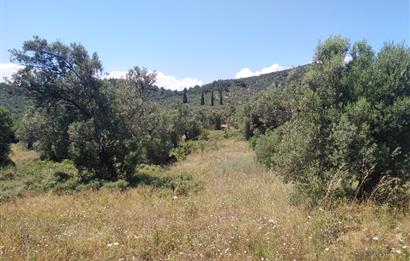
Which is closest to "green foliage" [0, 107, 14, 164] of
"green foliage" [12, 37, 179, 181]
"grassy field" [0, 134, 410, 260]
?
"green foliage" [12, 37, 179, 181]

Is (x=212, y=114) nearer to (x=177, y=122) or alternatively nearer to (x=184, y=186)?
(x=177, y=122)

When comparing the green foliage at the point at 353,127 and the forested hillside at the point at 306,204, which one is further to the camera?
the green foliage at the point at 353,127

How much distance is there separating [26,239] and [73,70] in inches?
519

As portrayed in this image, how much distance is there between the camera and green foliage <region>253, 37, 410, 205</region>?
23.9 feet

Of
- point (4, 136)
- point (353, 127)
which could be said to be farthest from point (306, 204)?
point (4, 136)

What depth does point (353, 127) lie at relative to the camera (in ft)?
23.5

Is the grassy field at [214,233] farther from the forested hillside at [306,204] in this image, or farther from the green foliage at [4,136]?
the green foliage at [4,136]

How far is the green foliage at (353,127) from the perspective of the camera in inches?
286

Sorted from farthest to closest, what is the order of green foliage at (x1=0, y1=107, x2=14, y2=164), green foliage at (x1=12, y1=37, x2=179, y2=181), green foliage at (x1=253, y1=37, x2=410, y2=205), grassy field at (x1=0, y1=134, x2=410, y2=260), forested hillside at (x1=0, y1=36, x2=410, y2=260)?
1. green foliage at (x1=0, y1=107, x2=14, y2=164)
2. green foliage at (x1=12, y1=37, x2=179, y2=181)
3. green foliage at (x1=253, y1=37, x2=410, y2=205)
4. forested hillside at (x1=0, y1=36, x2=410, y2=260)
5. grassy field at (x1=0, y1=134, x2=410, y2=260)

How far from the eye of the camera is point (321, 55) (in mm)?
8758

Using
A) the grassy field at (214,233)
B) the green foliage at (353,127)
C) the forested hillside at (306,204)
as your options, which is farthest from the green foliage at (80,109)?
the green foliage at (353,127)

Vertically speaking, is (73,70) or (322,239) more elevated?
(73,70)

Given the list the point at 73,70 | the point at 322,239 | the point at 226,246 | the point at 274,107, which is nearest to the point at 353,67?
the point at 322,239

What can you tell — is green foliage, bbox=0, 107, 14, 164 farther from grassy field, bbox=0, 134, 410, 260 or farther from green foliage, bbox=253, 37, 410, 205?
green foliage, bbox=253, 37, 410, 205
